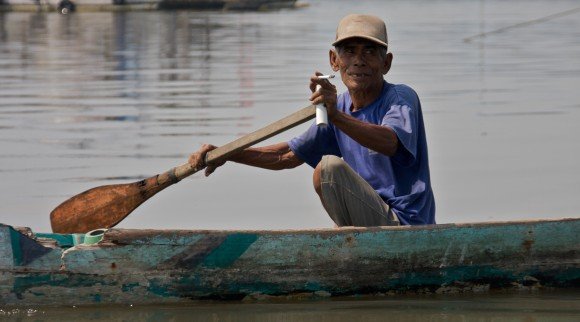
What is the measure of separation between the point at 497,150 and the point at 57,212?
531 centimetres

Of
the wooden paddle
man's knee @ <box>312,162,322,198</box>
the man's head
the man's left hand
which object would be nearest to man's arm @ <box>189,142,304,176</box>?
the wooden paddle

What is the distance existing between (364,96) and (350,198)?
0.49 m

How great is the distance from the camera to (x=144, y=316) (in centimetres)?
592

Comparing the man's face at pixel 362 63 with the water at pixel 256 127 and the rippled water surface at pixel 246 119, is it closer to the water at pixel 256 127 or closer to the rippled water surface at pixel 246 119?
the water at pixel 256 127

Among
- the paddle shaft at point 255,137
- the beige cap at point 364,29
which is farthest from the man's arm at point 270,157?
the beige cap at point 364,29

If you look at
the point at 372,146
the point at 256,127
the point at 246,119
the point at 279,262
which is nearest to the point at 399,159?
the point at 372,146

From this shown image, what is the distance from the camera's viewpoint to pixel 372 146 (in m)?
5.68

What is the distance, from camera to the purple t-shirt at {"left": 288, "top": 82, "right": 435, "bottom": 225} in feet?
19.1

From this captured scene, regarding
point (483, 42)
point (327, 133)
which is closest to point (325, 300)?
point (327, 133)

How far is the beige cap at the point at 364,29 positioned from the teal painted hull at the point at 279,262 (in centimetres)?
86

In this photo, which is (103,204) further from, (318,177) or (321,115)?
(321,115)

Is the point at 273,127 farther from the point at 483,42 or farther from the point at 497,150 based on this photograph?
the point at 483,42

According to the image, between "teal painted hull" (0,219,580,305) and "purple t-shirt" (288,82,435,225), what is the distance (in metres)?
0.15

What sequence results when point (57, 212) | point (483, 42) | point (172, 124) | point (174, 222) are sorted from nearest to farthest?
point (57, 212) < point (174, 222) < point (172, 124) < point (483, 42)
